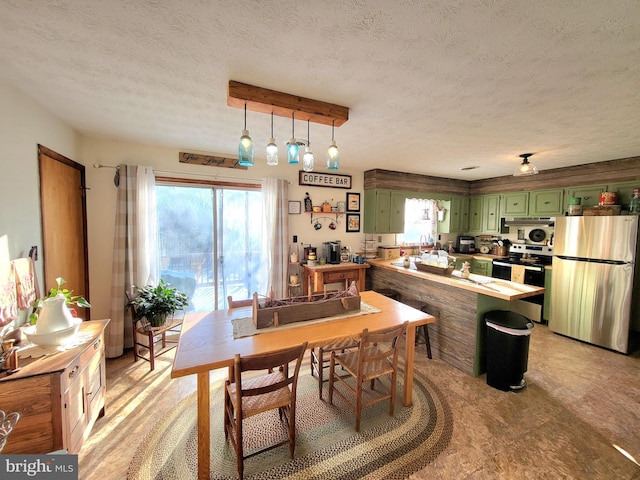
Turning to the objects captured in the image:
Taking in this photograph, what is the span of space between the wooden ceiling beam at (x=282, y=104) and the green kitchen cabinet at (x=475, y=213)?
14.0ft

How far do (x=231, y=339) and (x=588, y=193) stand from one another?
4930 millimetres

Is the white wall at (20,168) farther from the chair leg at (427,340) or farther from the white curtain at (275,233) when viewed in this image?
the chair leg at (427,340)

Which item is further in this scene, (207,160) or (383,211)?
→ (383,211)

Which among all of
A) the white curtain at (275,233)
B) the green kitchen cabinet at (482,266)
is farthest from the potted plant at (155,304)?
the green kitchen cabinet at (482,266)

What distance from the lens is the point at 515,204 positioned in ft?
14.4

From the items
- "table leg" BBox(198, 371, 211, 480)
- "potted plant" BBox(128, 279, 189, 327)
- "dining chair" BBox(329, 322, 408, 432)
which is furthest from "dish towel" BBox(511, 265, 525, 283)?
"potted plant" BBox(128, 279, 189, 327)

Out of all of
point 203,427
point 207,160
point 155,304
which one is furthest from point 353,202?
point 203,427

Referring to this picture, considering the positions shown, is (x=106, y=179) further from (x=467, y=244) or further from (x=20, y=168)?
(x=467, y=244)

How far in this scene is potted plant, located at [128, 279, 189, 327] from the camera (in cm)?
261

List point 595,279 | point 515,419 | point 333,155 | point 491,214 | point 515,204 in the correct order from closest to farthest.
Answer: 1. point 333,155
2. point 515,419
3. point 595,279
4. point 515,204
5. point 491,214

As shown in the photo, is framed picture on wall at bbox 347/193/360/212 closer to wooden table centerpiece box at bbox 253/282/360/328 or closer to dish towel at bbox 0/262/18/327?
wooden table centerpiece box at bbox 253/282/360/328

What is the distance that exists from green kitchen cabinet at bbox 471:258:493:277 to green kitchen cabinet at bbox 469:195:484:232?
2.23ft

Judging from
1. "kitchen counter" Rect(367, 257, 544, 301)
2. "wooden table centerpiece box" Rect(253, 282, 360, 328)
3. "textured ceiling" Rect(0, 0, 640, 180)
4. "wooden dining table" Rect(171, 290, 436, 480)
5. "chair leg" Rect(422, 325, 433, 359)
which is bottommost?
"chair leg" Rect(422, 325, 433, 359)

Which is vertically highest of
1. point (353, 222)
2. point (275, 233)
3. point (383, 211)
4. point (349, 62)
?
point (349, 62)
